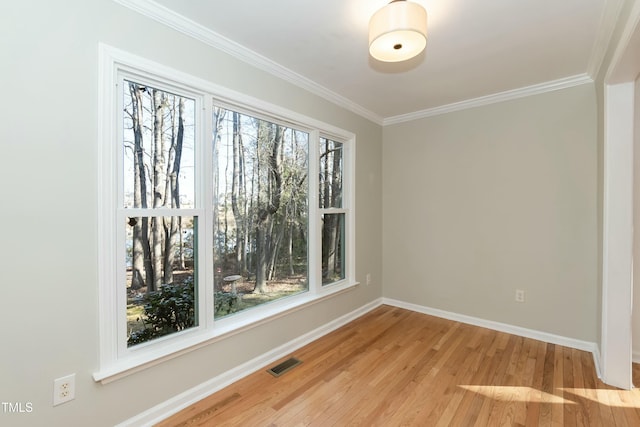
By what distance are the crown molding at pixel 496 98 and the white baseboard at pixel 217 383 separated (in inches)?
106

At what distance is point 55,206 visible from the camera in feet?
4.83

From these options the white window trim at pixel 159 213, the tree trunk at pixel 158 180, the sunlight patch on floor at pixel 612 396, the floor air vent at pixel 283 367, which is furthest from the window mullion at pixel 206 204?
the sunlight patch on floor at pixel 612 396

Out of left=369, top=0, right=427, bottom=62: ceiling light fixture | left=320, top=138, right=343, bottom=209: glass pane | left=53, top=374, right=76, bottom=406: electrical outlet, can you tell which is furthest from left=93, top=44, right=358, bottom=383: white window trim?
left=369, top=0, right=427, bottom=62: ceiling light fixture

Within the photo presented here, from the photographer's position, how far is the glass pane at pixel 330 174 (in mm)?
3246

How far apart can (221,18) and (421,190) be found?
2832 millimetres

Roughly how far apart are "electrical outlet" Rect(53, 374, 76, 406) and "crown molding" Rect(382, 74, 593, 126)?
3.91 m

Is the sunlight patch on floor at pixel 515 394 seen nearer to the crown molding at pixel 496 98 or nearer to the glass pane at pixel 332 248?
the glass pane at pixel 332 248

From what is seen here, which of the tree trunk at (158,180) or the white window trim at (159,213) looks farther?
the tree trunk at (158,180)

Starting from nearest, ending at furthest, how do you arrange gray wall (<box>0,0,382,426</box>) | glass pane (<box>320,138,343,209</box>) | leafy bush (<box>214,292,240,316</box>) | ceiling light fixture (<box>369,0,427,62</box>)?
gray wall (<box>0,0,382,426</box>) < ceiling light fixture (<box>369,0,427,62</box>) < leafy bush (<box>214,292,240,316</box>) < glass pane (<box>320,138,343,209</box>)

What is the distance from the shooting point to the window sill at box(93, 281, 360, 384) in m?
1.66

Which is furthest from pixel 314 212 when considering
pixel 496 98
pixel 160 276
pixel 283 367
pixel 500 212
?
pixel 496 98

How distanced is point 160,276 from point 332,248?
6.23 ft

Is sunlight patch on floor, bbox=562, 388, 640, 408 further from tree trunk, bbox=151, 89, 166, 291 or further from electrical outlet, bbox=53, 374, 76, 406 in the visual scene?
electrical outlet, bbox=53, 374, 76, 406

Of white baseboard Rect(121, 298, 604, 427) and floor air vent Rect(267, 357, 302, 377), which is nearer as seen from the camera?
white baseboard Rect(121, 298, 604, 427)
